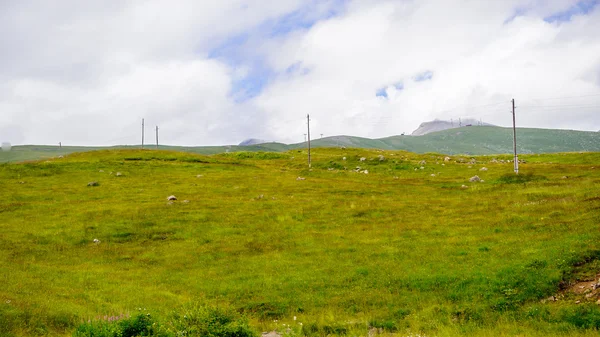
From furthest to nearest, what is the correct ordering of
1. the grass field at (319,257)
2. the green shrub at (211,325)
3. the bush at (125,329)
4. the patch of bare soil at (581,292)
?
the grass field at (319,257)
the patch of bare soil at (581,292)
the green shrub at (211,325)
the bush at (125,329)

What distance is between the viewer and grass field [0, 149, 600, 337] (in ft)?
63.6

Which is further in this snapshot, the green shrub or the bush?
the green shrub

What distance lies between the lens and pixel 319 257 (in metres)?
30.5

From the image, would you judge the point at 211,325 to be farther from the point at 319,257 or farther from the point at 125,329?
the point at 319,257

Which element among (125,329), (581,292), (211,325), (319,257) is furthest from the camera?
(319,257)

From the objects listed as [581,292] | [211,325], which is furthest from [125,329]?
[581,292]

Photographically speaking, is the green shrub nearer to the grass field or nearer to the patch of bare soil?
the grass field

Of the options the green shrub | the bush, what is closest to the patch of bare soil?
the green shrub

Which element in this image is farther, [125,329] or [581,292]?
[581,292]

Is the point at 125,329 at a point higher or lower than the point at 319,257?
higher

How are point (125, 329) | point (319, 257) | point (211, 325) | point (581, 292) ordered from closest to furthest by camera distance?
point (125, 329) < point (211, 325) < point (581, 292) < point (319, 257)

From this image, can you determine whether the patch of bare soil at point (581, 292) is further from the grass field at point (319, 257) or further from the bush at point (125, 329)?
the bush at point (125, 329)

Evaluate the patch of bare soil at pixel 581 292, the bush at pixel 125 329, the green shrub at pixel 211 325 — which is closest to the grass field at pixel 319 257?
the patch of bare soil at pixel 581 292

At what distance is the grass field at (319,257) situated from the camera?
63.6ft
